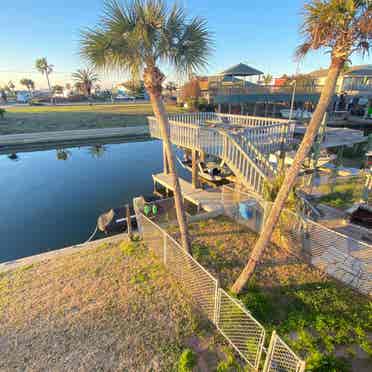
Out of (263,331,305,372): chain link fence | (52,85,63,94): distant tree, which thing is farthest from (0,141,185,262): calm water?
(52,85,63,94): distant tree

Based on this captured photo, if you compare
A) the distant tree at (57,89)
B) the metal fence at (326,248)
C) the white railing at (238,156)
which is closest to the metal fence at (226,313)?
the metal fence at (326,248)

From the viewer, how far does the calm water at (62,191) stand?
7934 mm

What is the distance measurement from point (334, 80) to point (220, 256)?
4.22m

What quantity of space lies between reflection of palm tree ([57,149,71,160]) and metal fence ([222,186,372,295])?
1703 centimetres

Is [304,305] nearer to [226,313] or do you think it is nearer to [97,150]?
[226,313]

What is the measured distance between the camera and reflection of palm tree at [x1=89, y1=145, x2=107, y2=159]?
61.8 ft

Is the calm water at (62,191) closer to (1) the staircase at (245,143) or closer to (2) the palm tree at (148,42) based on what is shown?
(1) the staircase at (245,143)

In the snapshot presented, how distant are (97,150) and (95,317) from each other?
18498 millimetres

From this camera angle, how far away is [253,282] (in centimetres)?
467

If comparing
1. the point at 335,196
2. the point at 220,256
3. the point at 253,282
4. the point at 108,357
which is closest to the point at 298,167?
the point at 253,282

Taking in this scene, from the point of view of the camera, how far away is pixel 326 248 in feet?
16.4

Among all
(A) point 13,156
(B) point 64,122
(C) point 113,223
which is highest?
(B) point 64,122

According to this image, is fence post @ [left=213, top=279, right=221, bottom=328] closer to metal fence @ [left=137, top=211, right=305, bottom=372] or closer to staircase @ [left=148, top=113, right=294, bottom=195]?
metal fence @ [left=137, top=211, right=305, bottom=372]

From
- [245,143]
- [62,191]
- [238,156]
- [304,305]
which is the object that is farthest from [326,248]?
[62,191]
